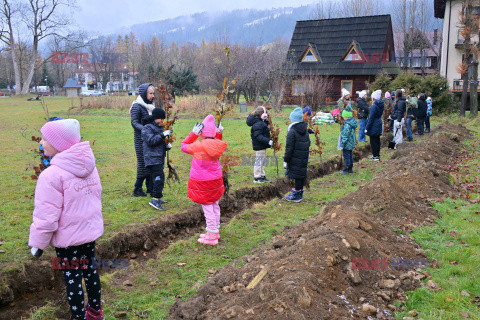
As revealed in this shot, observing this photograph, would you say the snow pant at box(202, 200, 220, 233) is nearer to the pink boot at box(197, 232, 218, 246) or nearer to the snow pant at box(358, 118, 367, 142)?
the pink boot at box(197, 232, 218, 246)

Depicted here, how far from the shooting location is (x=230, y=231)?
21.5ft

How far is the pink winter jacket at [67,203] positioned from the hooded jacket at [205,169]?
2.11m

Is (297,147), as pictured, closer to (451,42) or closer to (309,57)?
(309,57)

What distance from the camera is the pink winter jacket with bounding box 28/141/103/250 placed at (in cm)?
344

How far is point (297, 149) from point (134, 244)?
3.59 meters

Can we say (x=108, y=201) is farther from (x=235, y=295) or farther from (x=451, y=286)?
(x=451, y=286)

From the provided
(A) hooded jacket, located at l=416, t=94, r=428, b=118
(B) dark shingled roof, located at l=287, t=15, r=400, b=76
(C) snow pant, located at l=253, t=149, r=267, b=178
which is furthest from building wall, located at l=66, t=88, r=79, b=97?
(C) snow pant, located at l=253, t=149, r=267, b=178

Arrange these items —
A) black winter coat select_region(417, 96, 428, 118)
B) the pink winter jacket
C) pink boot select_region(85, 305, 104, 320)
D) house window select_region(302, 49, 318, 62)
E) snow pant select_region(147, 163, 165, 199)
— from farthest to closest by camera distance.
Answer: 1. house window select_region(302, 49, 318, 62)
2. black winter coat select_region(417, 96, 428, 118)
3. snow pant select_region(147, 163, 165, 199)
4. pink boot select_region(85, 305, 104, 320)
5. the pink winter jacket

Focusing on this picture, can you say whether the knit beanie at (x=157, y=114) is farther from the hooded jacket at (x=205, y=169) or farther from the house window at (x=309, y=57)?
the house window at (x=309, y=57)

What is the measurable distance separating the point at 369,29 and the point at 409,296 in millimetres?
33921

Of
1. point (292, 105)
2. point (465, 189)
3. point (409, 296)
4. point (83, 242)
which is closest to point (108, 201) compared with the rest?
point (83, 242)

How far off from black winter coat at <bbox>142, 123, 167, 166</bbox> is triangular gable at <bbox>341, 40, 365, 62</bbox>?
1140 inches

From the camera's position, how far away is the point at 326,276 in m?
4.01

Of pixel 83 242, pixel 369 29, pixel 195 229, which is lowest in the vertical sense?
pixel 195 229
